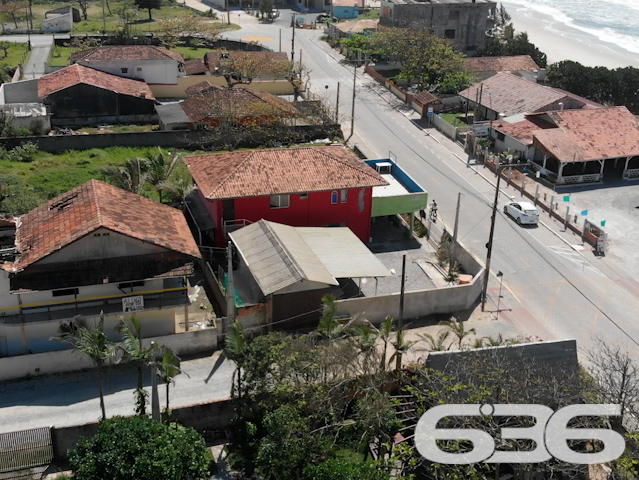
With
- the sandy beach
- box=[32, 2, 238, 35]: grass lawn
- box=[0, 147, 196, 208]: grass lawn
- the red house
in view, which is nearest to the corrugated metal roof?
the red house

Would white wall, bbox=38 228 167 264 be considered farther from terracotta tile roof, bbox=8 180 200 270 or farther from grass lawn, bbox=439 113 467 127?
grass lawn, bbox=439 113 467 127

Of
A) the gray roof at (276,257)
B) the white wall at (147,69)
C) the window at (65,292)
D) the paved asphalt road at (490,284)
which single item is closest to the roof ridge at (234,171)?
the gray roof at (276,257)

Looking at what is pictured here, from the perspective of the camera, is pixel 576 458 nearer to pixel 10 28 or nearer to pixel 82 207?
pixel 82 207

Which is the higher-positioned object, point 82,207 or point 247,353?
point 82,207

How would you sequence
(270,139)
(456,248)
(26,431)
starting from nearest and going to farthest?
(26,431) → (456,248) → (270,139)

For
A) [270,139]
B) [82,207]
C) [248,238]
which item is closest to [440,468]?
[248,238]

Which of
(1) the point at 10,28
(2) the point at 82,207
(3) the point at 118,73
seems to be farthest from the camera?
(1) the point at 10,28

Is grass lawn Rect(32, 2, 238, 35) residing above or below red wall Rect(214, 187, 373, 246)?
above

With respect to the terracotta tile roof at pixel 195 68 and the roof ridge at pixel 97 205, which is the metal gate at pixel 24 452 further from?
the terracotta tile roof at pixel 195 68
